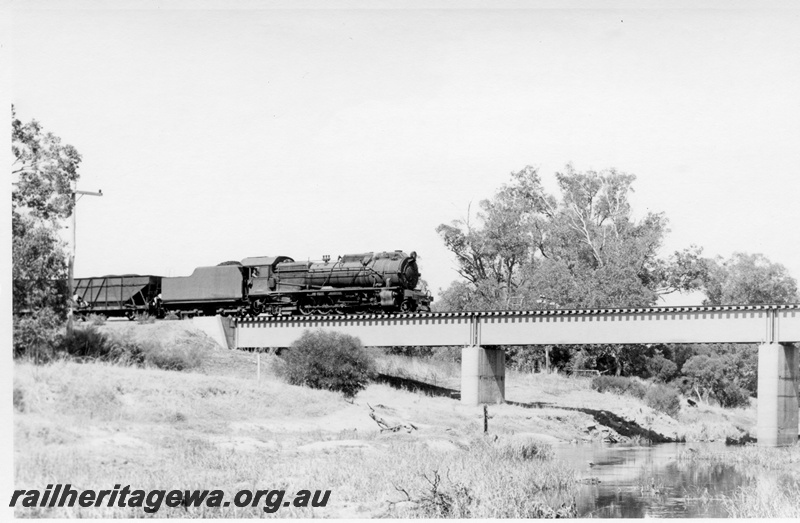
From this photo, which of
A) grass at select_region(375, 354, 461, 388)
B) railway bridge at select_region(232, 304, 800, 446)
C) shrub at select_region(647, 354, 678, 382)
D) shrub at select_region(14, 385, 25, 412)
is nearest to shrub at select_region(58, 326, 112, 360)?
shrub at select_region(14, 385, 25, 412)

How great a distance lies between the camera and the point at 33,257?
1288 inches

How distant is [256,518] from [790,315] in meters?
30.5

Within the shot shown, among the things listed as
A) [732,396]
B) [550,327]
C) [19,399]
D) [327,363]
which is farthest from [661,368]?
[19,399]

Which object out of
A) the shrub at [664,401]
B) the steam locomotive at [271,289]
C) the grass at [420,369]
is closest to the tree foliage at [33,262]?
the steam locomotive at [271,289]

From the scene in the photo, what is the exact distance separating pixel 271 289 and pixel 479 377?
1222 centimetres

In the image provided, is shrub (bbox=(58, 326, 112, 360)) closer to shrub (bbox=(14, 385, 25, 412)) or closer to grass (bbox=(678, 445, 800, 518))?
shrub (bbox=(14, 385, 25, 412))

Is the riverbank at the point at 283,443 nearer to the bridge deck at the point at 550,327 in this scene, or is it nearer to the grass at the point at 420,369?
the bridge deck at the point at 550,327

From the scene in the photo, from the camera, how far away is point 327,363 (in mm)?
46625

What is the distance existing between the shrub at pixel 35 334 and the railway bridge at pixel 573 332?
18.7m

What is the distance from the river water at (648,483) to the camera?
24188 millimetres

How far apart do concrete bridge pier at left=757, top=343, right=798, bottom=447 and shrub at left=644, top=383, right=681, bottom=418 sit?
50.8 ft

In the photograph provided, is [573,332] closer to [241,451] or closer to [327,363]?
[327,363]

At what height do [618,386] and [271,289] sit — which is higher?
[271,289]

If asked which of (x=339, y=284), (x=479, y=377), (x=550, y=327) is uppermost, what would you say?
(x=339, y=284)
